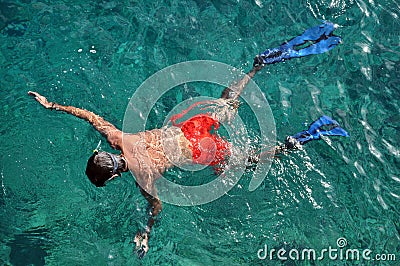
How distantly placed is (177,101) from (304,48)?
1815 mm

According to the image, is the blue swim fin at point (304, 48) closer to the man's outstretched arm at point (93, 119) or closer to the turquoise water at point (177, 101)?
the turquoise water at point (177, 101)

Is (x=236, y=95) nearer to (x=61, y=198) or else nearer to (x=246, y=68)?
(x=246, y=68)

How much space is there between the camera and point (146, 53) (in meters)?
6.21

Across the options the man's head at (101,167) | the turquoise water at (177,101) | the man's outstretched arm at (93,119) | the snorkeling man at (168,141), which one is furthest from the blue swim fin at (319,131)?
the man's head at (101,167)

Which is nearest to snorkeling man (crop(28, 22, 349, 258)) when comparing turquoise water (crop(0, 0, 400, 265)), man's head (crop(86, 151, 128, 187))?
man's head (crop(86, 151, 128, 187))

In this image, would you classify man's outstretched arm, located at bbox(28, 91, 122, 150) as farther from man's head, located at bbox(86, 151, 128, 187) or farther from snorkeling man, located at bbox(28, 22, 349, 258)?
man's head, located at bbox(86, 151, 128, 187)

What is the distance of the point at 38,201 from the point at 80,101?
140 centimetres

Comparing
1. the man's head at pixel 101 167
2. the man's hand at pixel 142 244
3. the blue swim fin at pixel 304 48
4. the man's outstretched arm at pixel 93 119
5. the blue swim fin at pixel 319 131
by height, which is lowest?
the man's hand at pixel 142 244

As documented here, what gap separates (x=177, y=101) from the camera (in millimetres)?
5879

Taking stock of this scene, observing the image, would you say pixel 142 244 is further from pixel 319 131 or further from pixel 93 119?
pixel 319 131

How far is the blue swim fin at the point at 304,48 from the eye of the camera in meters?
5.50

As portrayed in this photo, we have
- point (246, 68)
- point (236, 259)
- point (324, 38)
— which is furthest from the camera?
point (246, 68)

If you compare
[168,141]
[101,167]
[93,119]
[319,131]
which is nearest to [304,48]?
[319,131]

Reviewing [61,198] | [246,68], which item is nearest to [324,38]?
[246,68]
